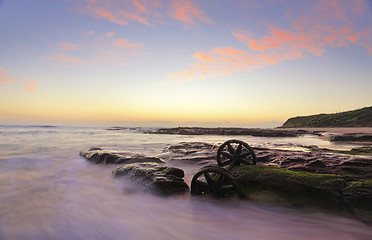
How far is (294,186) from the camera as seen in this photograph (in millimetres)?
5086

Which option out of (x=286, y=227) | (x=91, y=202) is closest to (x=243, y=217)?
(x=286, y=227)

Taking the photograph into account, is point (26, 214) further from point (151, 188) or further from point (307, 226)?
point (307, 226)

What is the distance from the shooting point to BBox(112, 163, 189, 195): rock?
20.9ft

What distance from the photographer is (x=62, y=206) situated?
18.9 feet

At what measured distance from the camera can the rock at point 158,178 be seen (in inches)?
251

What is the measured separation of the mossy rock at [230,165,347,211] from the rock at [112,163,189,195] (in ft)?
6.08

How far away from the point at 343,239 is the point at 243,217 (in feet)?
6.26

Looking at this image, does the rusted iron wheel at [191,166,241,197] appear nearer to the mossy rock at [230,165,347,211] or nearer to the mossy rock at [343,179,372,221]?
the mossy rock at [230,165,347,211]

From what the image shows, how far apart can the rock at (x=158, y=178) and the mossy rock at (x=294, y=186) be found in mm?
1854

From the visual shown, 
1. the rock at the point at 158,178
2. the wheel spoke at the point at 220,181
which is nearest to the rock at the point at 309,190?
the wheel spoke at the point at 220,181

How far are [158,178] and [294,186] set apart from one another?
3868 mm

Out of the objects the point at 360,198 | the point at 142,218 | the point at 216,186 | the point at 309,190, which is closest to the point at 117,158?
the point at 142,218

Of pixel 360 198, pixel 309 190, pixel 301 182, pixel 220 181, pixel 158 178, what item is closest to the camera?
pixel 360 198

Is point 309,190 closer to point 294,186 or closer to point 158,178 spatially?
point 294,186
